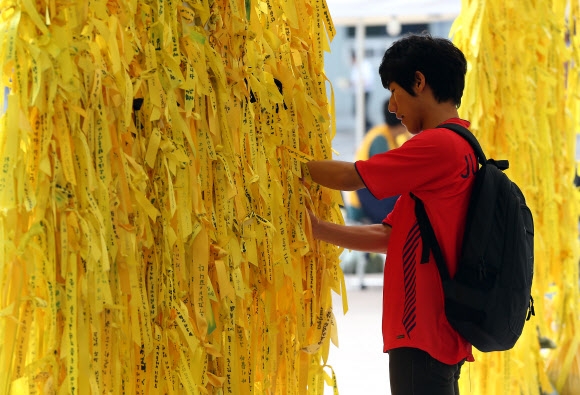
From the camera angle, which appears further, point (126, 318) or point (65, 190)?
point (126, 318)

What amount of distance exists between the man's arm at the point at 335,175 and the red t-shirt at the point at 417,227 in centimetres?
2

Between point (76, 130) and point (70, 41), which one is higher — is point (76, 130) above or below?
below

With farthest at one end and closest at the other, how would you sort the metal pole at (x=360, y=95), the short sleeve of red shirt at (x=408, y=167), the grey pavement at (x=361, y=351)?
the metal pole at (x=360, y=95) → the grey pavement at (x=361, y=351) → the short sleeve of red shirt at (x=408, y=167)

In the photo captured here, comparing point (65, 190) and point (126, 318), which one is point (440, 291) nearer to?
point (126, 318)

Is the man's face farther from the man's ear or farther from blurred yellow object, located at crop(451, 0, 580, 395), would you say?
blurred yellow object, located at crop(451, 0, 580, 395)

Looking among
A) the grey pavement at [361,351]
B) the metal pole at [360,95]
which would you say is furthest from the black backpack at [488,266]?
the metal pole at [360,95]

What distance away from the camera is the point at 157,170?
1413mm

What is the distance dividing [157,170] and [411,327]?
61 centimetres

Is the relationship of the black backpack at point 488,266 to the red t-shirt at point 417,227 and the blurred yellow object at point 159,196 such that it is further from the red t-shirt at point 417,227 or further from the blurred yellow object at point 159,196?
the blurred yellow object at point 159,196

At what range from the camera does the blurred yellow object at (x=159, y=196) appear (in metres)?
1.25

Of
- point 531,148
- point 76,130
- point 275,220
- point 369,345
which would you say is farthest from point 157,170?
point 369,345

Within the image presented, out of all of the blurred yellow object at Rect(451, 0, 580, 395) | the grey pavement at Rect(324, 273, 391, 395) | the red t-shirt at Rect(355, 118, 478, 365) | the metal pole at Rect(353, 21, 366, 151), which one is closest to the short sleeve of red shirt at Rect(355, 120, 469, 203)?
the red t-shirt at Rect(355, 118, 478, 365)

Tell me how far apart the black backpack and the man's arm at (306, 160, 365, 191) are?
0.15 m

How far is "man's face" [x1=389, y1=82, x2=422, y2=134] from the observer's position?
1733 mm
